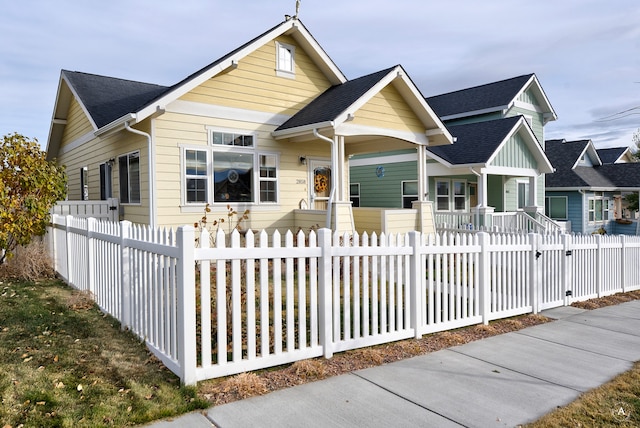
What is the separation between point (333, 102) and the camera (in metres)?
11.9

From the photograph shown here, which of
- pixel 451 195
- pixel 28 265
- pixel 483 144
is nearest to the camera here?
pixel 28 265

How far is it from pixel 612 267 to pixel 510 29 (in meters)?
6.79

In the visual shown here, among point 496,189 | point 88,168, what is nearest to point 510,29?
point 496,189

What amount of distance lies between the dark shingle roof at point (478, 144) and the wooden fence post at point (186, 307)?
46.4ft

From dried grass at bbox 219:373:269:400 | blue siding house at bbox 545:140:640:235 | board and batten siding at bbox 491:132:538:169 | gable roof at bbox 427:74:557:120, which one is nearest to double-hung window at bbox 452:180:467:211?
board and batten siding at bbox 491:132:538:169

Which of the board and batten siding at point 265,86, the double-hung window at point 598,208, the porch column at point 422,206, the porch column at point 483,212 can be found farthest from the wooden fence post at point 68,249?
the double-hung window at point 598,208

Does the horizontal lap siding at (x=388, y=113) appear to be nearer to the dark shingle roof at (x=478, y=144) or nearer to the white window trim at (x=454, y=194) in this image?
the dark shingle roof at (x=478, y=144)

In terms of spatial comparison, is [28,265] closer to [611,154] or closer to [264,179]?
[264,179]

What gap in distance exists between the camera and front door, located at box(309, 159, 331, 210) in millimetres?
13094

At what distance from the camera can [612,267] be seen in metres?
9.27

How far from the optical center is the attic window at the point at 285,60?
40.8 feet

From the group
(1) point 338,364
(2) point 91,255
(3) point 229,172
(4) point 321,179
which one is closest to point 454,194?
(4) point 321,179

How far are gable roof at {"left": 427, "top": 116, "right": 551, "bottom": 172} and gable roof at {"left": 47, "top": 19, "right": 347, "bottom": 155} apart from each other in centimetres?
609

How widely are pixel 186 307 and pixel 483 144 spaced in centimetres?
1563
